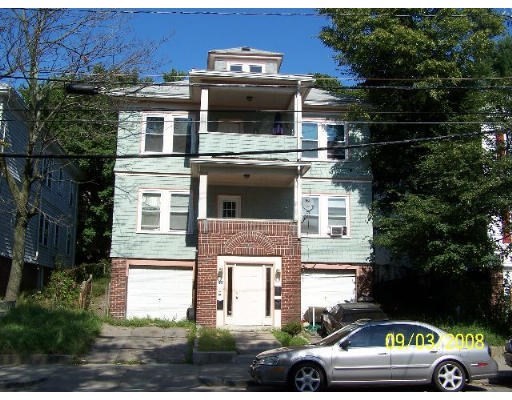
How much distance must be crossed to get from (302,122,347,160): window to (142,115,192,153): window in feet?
15.3

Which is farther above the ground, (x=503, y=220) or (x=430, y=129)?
(x=430, y=129)

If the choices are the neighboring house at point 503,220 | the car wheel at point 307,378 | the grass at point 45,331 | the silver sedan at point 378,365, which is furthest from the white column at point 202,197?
the car wheel at point 307,378

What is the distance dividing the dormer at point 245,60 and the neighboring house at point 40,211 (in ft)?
24.1

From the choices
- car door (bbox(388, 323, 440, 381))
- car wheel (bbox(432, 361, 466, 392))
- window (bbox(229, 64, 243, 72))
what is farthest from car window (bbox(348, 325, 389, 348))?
window (bbox(229, 64, 243, 72))

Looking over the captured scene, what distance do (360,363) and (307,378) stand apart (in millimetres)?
1029

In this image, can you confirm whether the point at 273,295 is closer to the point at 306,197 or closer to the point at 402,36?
the point at 306,197

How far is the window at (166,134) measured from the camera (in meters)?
24.0

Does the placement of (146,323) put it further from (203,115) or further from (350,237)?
(350,237)

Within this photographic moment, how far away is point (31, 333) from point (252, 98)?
40.4 feet

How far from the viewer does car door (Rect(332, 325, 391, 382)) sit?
11.4 meters

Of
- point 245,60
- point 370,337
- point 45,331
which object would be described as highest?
point 245,60

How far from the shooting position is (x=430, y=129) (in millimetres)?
23406

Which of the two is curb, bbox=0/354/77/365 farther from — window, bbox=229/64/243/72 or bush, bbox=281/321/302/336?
window, bbox=229/64/243/72

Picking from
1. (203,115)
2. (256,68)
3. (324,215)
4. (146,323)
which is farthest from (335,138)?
(146,323)
